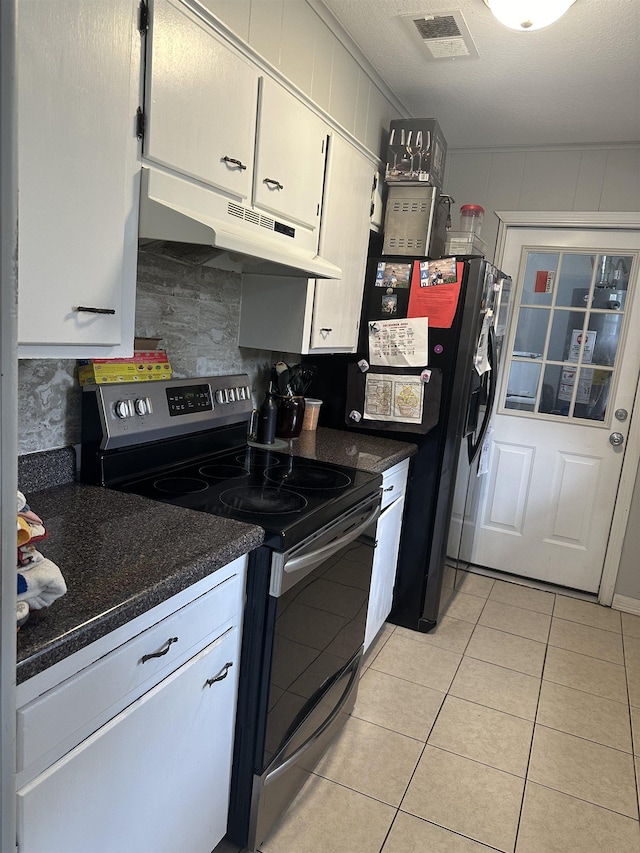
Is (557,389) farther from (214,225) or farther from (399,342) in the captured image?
(214,225)

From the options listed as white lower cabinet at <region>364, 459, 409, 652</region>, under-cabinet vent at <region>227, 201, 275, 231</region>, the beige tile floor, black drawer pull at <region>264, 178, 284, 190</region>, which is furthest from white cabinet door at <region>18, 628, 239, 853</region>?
black drawer pull at <region>264, 178, 284, 190</region>

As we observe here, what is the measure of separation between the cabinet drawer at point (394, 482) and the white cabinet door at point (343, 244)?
1.86ft

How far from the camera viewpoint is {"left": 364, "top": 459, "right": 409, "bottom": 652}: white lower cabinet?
2365mm

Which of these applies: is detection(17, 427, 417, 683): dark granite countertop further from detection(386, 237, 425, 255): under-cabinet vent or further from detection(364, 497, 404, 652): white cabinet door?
detection(386, 237, 425, 255): under-cabinet vent

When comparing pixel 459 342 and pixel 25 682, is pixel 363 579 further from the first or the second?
pixel 25 682

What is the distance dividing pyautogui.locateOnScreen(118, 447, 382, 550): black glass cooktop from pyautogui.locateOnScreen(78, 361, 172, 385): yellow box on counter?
0.96 feet

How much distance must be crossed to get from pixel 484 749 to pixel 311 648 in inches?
34.7

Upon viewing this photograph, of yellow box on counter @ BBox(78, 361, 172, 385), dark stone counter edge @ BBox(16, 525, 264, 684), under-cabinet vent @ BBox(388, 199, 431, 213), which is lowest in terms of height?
dark stone counter edge @ BBox(16, 525, 264, 684)

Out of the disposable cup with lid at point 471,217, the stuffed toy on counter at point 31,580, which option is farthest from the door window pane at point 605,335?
the stuffed toy on counter at point 31,580

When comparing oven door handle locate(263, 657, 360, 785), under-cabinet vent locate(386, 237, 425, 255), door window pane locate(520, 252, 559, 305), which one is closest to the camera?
oven door handle locate(263, 657, 360, 785)

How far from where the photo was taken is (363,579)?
6.59ft

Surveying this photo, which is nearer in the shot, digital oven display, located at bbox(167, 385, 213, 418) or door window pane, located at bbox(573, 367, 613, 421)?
digital oven display, located at bbox(167, 385, 213, 418)

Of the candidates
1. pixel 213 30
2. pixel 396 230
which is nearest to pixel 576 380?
pixel 396 230

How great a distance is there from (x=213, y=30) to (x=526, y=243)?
90.9 inches
